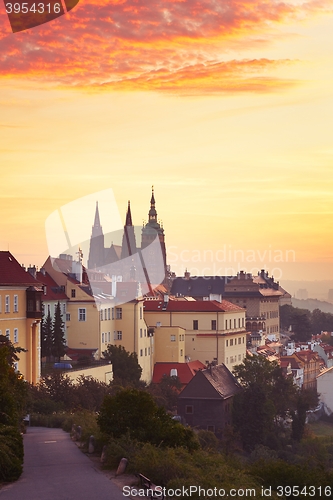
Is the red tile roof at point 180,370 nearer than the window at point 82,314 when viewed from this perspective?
No

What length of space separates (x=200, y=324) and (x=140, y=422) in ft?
202

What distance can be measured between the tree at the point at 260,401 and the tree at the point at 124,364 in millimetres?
7764

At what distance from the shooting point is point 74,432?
30.8 metres

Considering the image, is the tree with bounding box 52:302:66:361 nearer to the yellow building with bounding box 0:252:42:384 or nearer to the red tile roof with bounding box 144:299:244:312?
the yellow building with bounding box 0:252:42:384

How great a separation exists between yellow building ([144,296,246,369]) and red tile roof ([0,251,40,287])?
31302 mm

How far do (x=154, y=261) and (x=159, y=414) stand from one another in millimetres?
164391

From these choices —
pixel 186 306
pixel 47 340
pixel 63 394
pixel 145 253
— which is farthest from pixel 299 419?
pixel 145 253

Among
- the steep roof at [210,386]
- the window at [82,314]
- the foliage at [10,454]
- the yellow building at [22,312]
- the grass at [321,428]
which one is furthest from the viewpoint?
the grass at [321,428]

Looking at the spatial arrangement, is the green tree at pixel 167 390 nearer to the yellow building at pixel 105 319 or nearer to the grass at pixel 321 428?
the yellow building at pixel 105 319

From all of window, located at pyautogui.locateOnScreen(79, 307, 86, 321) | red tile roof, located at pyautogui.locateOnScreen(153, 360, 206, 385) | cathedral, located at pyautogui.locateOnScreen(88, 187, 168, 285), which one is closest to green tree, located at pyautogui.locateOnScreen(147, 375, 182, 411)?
red tile roof, located at pyautogui.locateOnScreen(153, 360, 206, 385)

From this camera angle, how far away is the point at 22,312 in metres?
54.2

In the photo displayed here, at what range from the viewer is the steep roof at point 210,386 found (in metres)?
68.8

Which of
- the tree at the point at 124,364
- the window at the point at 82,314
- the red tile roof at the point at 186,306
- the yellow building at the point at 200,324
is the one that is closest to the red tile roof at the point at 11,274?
the tree at the point at 124,364

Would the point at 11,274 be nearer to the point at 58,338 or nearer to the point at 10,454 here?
the point at 58,338
